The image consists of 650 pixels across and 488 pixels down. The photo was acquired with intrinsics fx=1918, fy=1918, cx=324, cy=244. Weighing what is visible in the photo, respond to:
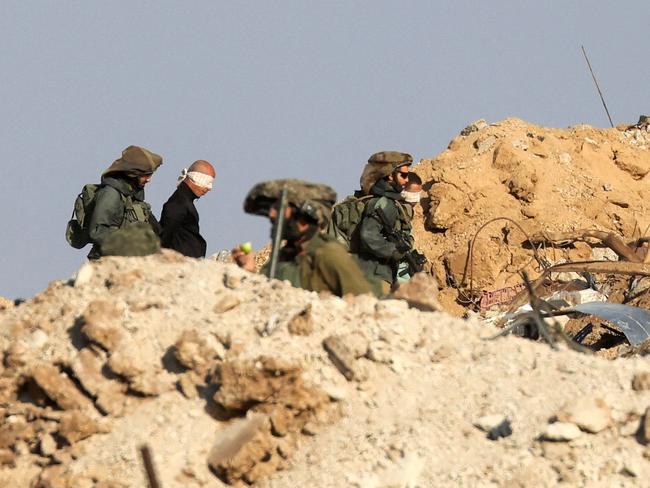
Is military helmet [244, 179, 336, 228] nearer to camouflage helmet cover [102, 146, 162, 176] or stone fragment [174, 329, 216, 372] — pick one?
stone fragment [174, 329, 216, 372]

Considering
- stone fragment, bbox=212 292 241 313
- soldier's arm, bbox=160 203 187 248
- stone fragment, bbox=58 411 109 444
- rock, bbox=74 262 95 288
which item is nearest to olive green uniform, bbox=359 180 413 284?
soldier's arm, bbox=160 203 187 248

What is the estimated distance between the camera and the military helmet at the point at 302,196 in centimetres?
945

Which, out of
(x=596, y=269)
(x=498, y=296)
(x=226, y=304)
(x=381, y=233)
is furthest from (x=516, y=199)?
(x=226, y=304)

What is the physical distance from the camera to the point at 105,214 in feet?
38.8

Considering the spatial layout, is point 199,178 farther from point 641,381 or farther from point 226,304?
point 641,381

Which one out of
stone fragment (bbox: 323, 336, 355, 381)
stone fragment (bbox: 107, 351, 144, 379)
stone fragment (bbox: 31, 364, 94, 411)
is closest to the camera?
stone fragment (bbox: 323, 336, 355, 381)

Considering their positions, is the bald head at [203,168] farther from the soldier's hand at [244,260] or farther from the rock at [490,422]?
the rock at [490,422]

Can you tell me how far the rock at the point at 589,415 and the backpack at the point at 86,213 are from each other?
4.42 metres

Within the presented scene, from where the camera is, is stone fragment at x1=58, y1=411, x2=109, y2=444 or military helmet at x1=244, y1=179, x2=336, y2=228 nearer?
stone fragment at x1=58, y1=411, x2=109, y2=444

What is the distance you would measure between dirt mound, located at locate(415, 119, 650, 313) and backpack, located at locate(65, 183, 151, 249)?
6.84m

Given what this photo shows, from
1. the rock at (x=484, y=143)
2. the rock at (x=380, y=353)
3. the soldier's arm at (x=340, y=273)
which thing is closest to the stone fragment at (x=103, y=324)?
the soldier's arm at (x=340, y=273)

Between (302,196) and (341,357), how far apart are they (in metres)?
1.11

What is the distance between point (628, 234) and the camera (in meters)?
19.8

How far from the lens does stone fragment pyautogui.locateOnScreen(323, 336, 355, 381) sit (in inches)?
341
